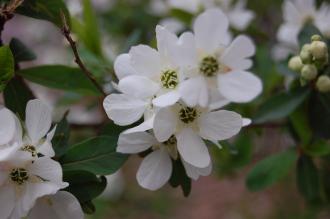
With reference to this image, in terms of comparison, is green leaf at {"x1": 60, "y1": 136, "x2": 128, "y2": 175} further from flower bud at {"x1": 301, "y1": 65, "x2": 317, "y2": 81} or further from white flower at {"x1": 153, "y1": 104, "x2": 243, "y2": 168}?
flower bud at {"x1": 301, "y1": 65, "x2": 317, "y2": 81}

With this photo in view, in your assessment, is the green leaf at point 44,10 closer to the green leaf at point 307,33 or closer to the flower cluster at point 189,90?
the flower cluster at point 189,90

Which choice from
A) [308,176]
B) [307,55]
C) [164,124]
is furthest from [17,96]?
[308,176]

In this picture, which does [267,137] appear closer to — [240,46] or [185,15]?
[185,15]

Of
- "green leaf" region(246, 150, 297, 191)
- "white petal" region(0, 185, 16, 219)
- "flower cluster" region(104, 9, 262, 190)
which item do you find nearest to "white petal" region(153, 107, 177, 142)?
"flower cluster" region(104, 9, 262, 190)

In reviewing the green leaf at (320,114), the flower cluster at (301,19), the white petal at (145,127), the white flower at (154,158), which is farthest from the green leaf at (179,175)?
the flower cluster at (301,19)

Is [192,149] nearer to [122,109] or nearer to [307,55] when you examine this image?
[122,109]
